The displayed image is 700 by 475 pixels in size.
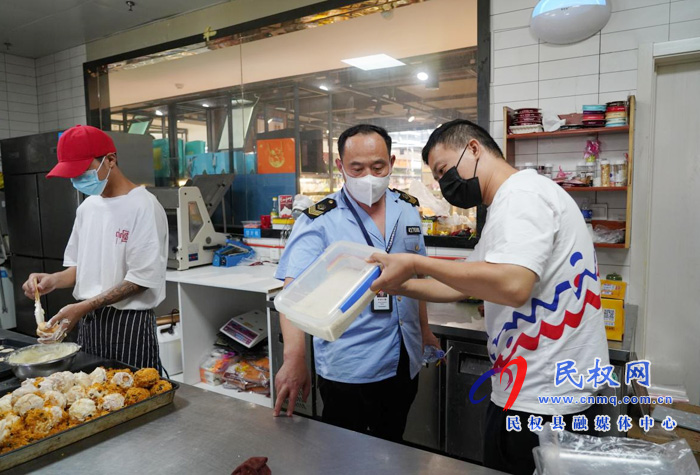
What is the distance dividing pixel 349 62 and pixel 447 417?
2.80m

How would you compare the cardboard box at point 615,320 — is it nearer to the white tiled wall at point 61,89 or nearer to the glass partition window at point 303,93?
the glass partition window at point 303,93

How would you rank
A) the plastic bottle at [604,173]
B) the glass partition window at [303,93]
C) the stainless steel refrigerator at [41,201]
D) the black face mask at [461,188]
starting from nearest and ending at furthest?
the black face mask at [461,188], the plastic bottle at [604,173], the glass partition window at [303,93], the stainless steel refrigerator at [41,201]

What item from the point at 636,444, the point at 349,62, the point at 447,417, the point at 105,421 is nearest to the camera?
the point at 636,444

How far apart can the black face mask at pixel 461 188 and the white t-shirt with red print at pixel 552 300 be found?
156 millimetres

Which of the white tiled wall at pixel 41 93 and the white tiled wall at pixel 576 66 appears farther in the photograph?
the white tiled wall at pixel 41 93

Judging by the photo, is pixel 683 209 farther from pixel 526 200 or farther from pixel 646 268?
pixel 526 200

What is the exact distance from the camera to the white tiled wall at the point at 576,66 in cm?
257

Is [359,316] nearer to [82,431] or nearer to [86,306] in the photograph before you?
[82,431]

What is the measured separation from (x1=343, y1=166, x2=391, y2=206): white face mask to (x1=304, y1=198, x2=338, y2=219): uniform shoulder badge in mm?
88

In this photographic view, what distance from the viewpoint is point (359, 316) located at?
5.74 feet

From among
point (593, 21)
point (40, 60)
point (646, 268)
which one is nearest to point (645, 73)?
point (593, 21)

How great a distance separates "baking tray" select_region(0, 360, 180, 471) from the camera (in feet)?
3.72

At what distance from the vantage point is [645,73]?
259 cm

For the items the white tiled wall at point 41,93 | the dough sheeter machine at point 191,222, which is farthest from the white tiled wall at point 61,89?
the dough sheeter machine at point 191,222
